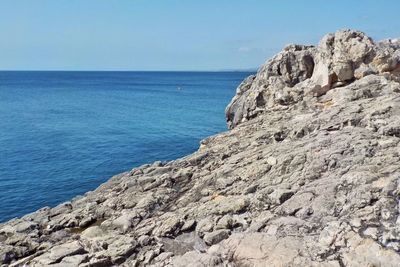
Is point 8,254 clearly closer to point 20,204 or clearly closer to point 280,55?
point 20,204

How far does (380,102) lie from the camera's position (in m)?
26.6

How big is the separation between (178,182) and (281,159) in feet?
19.7

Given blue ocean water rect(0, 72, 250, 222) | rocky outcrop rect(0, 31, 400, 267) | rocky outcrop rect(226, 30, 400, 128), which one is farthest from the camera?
blue ocean water rect(0, 72, 250, 222)

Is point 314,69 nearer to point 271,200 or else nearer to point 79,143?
point 271,200

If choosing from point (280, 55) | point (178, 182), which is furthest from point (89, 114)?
point (178, 182)

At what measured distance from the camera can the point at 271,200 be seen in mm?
19250

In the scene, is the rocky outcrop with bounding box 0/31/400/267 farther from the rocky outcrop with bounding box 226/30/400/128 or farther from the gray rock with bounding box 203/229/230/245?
the rocky outcrop with bounding box 226/30/400/128

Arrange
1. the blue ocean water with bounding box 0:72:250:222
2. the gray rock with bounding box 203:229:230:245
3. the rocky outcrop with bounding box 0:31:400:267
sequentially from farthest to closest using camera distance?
the blue ocean water with bounding box 0:72:250:222
the gray rock with bounding box 203:229:230:245
the rocky outcrop with bounding box 0:31:400:267

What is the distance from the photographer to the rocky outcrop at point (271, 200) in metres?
15.7

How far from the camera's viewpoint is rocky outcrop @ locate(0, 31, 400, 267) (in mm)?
15727

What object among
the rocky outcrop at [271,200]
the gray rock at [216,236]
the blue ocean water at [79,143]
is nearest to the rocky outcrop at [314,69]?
the rocky outcrop at [271,200]

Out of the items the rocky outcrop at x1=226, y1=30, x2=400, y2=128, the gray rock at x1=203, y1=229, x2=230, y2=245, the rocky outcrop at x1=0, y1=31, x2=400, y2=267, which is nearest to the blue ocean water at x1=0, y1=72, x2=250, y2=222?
the rocky outcrop at x1=0, y1=31, x2=400, y2=267

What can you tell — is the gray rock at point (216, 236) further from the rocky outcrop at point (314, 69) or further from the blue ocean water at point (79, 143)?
the blue ocean water at point (79, 143)

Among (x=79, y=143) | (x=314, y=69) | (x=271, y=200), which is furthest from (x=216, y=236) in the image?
(x=79, y=143)
